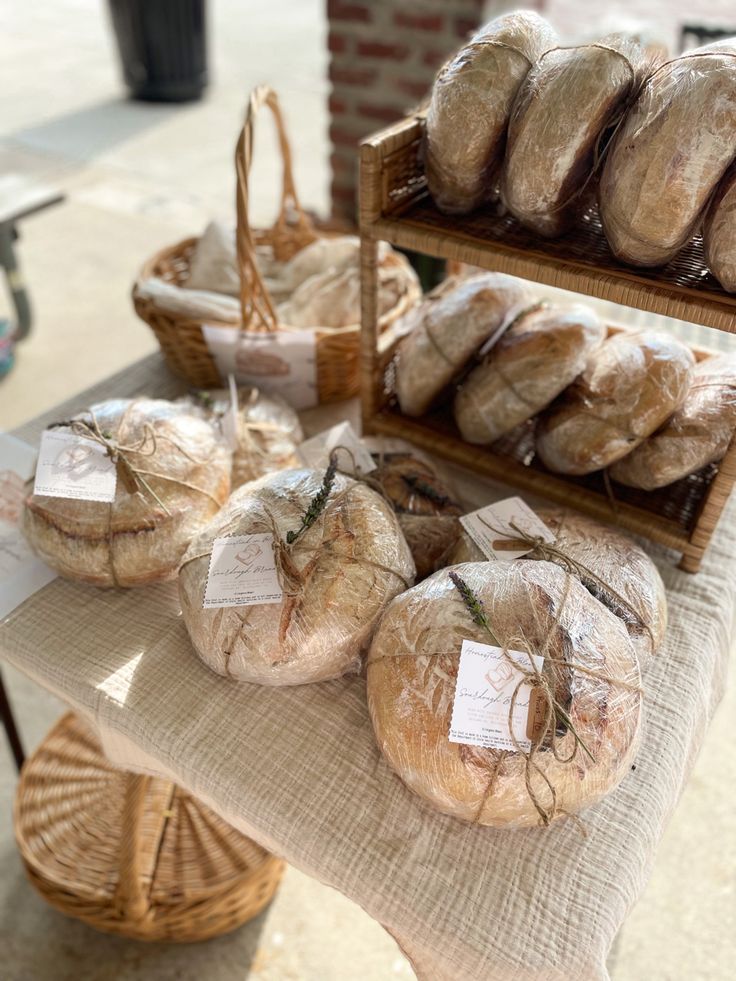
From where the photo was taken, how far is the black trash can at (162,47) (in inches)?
162

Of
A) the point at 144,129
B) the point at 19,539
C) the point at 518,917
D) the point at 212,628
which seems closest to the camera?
the point at 518,917

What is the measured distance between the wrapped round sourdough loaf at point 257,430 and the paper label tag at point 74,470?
0.68 feet

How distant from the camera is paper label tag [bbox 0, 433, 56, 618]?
0.94 meters

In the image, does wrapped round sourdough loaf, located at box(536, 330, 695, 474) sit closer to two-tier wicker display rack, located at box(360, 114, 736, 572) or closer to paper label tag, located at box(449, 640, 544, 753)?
two-tier wicker display rack, located at box(360, 114, 736, 572)

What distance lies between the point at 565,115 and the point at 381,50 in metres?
1.89

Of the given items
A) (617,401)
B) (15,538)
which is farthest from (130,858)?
(617,401)

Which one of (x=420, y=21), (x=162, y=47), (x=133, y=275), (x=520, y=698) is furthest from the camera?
(x=162, y=47)

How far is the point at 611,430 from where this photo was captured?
3.12 feet

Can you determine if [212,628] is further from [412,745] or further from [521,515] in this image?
[521,515]

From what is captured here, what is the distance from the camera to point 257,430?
1.10 metres

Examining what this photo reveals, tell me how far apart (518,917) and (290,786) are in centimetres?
24

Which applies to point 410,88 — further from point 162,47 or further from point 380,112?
point 162,47

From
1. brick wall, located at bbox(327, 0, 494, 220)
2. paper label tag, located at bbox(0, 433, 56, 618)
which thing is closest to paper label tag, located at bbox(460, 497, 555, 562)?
paper label tag, located at bbox(0, 433, 56, 618)

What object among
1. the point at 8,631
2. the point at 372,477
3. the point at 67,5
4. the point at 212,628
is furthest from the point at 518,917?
the point at 67,5
